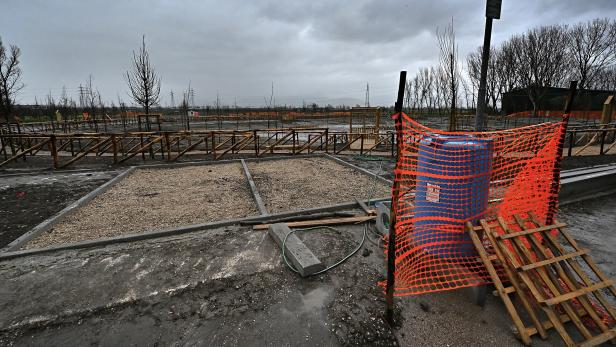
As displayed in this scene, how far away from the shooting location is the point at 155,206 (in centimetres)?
617

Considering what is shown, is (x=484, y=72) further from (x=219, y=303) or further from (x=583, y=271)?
(x=219, y=303)

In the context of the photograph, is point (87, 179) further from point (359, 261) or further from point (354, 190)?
point (359, 261)

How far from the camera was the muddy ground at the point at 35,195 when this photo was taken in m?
→ 5.16

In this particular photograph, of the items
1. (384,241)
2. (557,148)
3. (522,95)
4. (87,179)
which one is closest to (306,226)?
(384,241)

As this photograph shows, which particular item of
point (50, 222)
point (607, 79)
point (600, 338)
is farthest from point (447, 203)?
point (607, 79)

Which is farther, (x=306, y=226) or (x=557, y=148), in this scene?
(x=306, y=226)

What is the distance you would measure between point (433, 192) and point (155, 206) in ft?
18.3

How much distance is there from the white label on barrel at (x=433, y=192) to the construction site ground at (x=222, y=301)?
1.02 m

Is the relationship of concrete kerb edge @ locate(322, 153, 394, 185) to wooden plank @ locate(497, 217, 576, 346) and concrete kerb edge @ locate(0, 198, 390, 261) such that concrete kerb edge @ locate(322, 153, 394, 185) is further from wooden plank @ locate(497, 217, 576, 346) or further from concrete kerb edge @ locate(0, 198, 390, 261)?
wooden plank @ locate(497, 217, 576, 346)

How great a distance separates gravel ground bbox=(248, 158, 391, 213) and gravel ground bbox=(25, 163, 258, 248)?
1.99ft

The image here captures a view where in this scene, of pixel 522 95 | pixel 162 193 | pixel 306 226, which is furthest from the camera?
pixel 522 95

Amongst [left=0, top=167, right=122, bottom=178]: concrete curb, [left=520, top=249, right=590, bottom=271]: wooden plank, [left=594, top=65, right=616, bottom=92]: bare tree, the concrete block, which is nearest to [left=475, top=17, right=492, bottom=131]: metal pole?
[left=520, top=249, right=590, bottom=271]: wooden plank

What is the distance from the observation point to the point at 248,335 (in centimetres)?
255

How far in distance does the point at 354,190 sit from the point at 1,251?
21.1 feet
